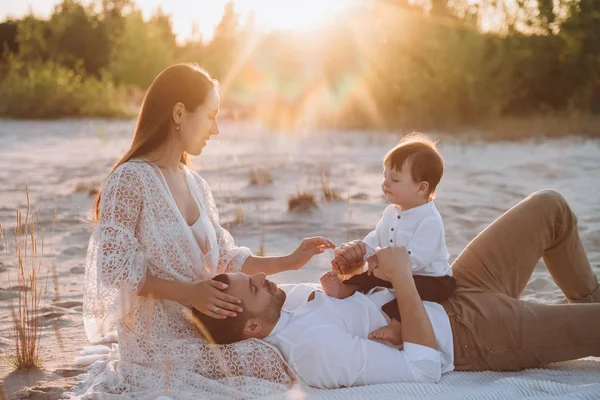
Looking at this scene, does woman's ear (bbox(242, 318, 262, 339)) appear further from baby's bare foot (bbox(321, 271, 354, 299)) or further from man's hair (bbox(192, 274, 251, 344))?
baby's bare foot (bbox(321, 271, 354, 299))

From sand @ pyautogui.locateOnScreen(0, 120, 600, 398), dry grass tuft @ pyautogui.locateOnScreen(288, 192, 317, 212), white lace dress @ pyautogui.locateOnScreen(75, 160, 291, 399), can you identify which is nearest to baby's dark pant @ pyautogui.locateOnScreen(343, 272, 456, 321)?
white lace dress @ pyautogui.locateOnScreen(75, 160, 291, 399)

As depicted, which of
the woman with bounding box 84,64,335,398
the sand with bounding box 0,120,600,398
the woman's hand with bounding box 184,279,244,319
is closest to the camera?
the woman's hand with bounding box 184,279,244,319

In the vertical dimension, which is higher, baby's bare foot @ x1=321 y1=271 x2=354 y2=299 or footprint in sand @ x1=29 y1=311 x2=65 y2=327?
baby's bare foot @ x1=321 y1=271 x2=354 y2=299

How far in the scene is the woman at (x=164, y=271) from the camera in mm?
3400

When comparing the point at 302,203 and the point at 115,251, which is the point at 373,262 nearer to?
the point at 115,251

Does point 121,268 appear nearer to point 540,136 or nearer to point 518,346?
point 518,346

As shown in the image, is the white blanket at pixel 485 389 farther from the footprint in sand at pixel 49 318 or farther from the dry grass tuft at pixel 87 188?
the dry grass tuft at pixel 87 188

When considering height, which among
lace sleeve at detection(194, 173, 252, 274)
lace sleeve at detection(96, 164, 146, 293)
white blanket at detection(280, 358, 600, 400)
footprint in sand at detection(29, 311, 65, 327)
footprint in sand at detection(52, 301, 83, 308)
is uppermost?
lace sleeve at detection(96, 164, 146, 293)

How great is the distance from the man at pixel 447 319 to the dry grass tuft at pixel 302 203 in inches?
175

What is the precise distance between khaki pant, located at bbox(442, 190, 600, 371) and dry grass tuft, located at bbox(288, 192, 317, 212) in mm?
4392

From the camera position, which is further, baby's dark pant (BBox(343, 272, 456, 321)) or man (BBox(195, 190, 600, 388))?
baby's dark pant (BBox(343, 272, 456, 321))

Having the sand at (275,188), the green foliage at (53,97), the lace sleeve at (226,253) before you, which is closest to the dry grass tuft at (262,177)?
the sand at (275,188)

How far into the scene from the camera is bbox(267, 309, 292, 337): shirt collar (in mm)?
3488

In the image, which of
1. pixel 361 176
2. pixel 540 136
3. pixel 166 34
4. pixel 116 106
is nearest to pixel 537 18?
pixel 540 136
